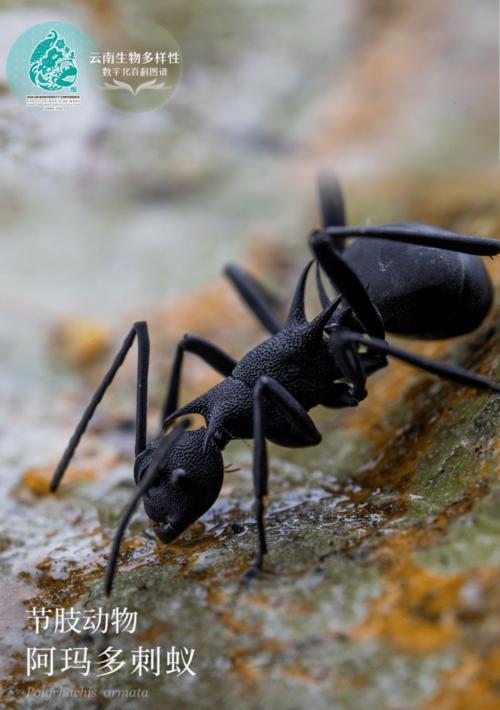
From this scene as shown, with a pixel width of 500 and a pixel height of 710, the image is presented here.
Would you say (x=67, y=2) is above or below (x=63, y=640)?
above

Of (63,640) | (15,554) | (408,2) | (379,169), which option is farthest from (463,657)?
(408,2)

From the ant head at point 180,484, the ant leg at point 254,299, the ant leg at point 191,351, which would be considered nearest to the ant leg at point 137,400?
the ant head at point 180,484

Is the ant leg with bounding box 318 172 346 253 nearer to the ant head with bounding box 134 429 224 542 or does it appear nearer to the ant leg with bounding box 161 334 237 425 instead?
the ant leg with bounding box 161 334 237 425

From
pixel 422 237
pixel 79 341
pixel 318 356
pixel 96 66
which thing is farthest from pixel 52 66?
pixel 422 237

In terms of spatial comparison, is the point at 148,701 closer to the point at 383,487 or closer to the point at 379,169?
the point at 383,487

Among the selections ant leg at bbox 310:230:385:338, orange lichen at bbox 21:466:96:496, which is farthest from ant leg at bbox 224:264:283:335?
orange lichen at bbox 21:466:96:496

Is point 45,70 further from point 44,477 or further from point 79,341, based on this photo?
point 44,477

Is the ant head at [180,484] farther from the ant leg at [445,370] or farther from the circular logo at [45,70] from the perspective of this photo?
the circular logo at [45,70]
